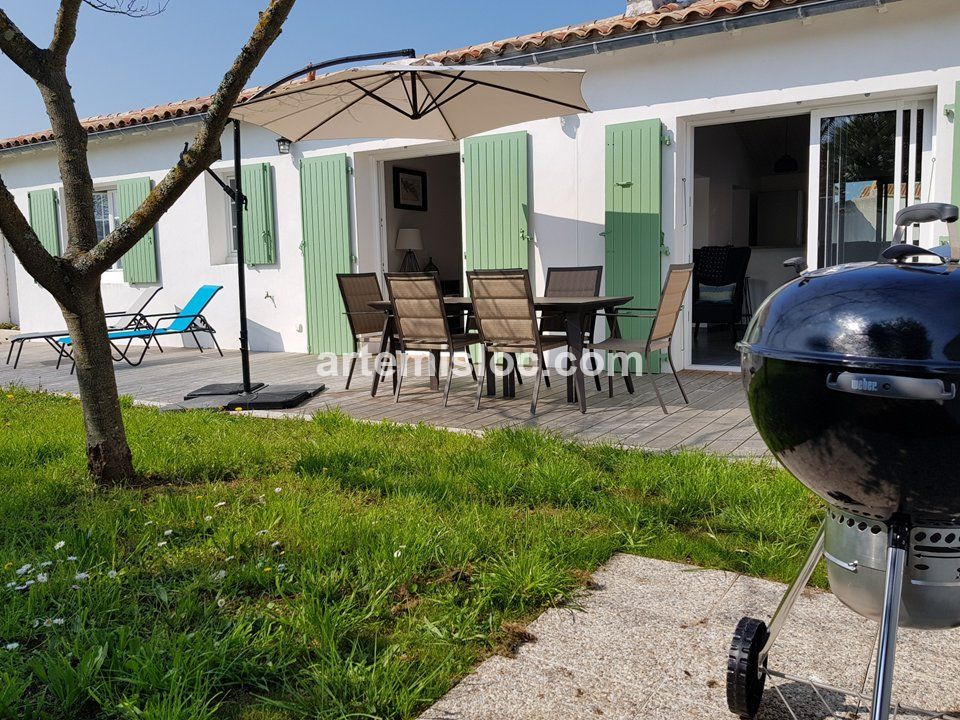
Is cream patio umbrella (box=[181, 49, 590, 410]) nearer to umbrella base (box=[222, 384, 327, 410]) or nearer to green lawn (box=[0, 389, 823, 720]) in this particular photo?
umbrella base (box=[222, 384, 327, 410])

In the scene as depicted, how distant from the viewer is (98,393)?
311 centimetres

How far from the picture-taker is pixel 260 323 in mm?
9188

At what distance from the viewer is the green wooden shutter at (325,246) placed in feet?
27.0

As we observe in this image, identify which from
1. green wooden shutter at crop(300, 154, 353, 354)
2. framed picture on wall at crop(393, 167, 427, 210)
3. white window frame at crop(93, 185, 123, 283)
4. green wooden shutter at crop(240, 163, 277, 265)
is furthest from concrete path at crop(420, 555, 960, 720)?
white window frame at crop(93, 185, 123, 283)

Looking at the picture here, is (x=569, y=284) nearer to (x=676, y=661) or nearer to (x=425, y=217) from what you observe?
(x=676, y=661)

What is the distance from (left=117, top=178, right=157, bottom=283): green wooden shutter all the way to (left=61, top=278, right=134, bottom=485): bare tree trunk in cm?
736

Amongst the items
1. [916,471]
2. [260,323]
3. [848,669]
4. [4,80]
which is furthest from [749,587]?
[260,323]

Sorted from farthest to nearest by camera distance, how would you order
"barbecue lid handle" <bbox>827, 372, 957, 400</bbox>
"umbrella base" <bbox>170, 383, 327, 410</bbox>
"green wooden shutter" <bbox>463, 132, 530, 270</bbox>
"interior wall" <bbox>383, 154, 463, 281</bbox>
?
"interior wall" <bbox>383, 154, 463, 281</bbox> → "green wooden shutter" <bbox>463, 132, 530, 270</bbox> → "umbrella base" <bbox>170, 383, 327, 410</bbox> → "barbecue lid handle" <bbox>827, 372, 957, 400</bbox>

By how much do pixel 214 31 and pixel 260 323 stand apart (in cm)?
374

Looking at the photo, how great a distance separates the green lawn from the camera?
172cm

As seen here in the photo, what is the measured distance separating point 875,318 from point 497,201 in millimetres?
6191

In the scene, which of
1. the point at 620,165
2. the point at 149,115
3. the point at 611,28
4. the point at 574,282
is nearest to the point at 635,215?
the point at 620,165

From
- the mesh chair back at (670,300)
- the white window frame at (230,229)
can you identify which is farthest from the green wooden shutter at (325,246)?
the mesh chair back at (670,300)

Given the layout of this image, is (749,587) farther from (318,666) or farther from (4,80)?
(4,80)
